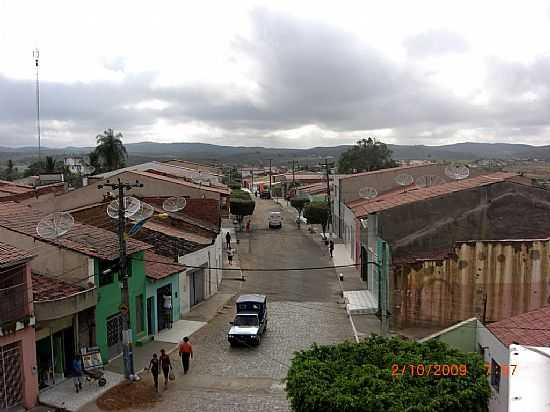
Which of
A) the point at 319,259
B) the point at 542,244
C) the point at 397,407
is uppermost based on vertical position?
the point at 542,244

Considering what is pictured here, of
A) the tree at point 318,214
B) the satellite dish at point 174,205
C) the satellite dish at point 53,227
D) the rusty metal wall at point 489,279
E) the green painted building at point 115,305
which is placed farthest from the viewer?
the tree at point 318,214

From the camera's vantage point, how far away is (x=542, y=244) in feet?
68.1

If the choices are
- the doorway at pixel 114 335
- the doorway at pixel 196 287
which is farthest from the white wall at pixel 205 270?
the doorway at pixel 114 335

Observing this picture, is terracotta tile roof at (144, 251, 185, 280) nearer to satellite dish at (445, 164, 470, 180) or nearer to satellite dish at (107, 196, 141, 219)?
satellite dish at (107, 196, 141, 219)

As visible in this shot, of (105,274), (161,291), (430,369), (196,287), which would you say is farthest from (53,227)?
(430,369)

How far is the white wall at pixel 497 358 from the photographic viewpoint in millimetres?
13609

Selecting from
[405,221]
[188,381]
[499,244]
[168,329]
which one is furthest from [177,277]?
[499,244]

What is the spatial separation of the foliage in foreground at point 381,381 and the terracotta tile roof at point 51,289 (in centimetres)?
835

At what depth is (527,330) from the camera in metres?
15.2

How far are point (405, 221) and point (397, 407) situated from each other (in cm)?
1353

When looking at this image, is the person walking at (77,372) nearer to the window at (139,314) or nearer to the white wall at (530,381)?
the window at (139,314)

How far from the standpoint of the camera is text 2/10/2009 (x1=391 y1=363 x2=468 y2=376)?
12.1m

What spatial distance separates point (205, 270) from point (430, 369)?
18.2 m

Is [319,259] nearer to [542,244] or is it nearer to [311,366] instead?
[542,244]
